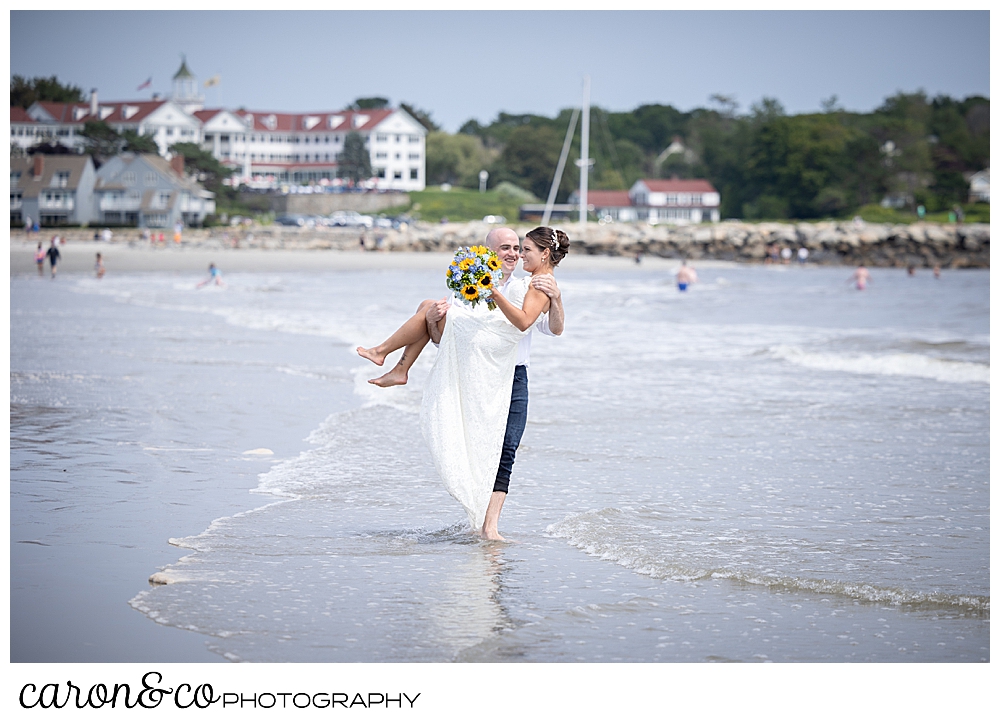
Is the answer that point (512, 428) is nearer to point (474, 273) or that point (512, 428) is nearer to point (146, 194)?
point (474, 273)

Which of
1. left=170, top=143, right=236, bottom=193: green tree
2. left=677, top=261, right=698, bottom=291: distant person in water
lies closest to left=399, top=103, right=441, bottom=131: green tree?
left=170, top=143, right=236, bottom=193: green tree

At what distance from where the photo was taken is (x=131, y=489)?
6254 millimetres

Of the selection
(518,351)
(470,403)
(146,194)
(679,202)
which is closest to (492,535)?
(470,403)

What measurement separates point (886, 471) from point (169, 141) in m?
88.7

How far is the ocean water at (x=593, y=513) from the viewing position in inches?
163

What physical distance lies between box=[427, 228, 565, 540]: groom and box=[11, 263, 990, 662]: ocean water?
226 millimetres

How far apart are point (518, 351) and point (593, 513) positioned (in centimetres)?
115

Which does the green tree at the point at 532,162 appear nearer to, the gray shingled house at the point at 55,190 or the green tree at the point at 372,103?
the green tree at the point at 372,103

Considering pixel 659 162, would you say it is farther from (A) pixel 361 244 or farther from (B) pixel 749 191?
(A) pixel 361 244

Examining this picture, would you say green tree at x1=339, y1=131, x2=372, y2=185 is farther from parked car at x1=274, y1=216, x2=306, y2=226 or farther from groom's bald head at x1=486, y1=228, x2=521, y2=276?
groom's bald head at x1=486, y1=228, x2=521, y2=276

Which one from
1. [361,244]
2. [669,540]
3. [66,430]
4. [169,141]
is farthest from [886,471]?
[169,141]

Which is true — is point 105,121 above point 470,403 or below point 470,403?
above

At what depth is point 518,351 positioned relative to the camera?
5.39m

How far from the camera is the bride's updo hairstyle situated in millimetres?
5203
